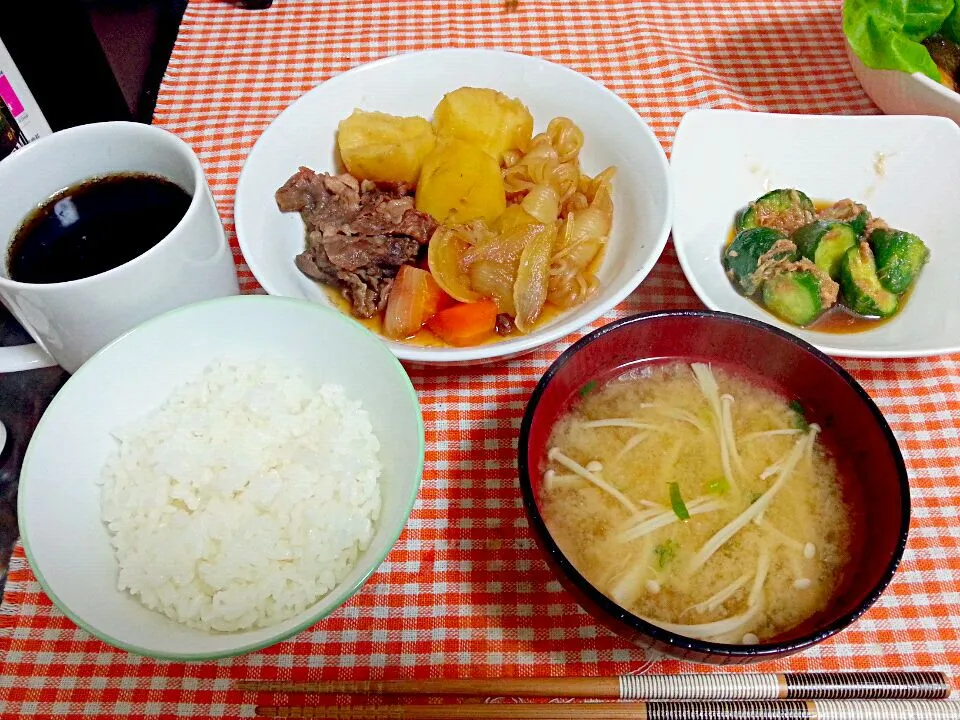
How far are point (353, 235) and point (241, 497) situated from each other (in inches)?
31.9

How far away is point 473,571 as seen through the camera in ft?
4.94

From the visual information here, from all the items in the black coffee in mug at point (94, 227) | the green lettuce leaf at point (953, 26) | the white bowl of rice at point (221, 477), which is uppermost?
the black coffee in mug at point (94, 227)

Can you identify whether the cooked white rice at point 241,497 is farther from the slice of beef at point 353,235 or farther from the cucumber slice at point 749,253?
the cucumber slice at point 749,253

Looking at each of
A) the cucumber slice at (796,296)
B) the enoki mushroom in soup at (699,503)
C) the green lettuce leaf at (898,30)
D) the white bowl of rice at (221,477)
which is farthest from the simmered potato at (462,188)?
the green lettuce leaf at (898,30)

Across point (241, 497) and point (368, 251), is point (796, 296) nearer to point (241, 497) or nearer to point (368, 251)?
point (368, 251)

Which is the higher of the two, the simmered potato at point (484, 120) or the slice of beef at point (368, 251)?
the simmered potato at point (484, 120)

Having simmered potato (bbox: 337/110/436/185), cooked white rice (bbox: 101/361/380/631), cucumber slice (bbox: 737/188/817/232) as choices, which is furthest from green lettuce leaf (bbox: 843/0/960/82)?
cooked white rice (bbox: 101/361/380/631)

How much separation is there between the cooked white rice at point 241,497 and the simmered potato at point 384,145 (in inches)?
30.7

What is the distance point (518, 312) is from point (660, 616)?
2.73 feet

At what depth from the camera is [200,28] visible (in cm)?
281

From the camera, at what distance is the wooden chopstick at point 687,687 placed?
123 centimetres

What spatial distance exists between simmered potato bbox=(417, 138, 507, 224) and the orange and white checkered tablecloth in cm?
44

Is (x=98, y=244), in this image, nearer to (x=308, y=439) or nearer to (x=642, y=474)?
(x=308, y=439)

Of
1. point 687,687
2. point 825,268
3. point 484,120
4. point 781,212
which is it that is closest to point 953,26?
point 781,212
